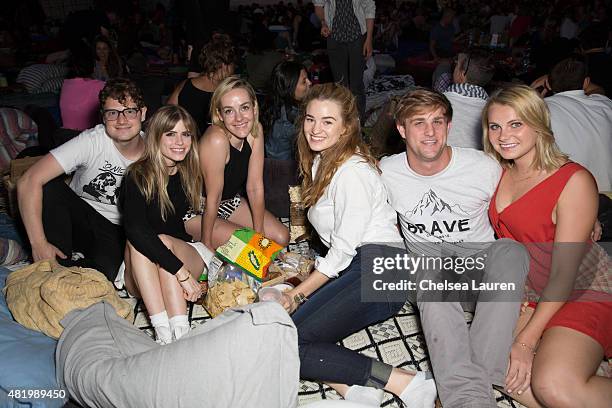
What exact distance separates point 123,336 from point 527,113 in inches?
69.6

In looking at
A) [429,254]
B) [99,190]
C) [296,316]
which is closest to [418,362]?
[429,254]

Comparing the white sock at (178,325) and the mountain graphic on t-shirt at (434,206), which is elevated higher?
the mountain graphic on t-shirt at (434,206)

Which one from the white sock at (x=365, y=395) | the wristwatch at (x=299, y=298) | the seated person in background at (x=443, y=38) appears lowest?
the white sock at (x=365, y=395)

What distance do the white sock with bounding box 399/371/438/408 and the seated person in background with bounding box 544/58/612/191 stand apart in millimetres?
1522

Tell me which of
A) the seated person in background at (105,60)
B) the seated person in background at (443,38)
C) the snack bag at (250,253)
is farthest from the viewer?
the seated person in background at (443,38)

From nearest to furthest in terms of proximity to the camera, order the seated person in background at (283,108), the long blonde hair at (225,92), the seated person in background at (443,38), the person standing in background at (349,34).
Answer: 1. the long blonde hair at (225,92)
2. the seated person in background at (283,108)
3. the person standing in background at (349,34)
4. the seated person in background at (443,38)

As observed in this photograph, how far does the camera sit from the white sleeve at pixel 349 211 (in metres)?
2.13

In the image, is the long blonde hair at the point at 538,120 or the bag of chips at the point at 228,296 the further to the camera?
the bag of chips at the point at 228,296

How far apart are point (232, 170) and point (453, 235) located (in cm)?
131

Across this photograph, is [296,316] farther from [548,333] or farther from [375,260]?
[548,333]

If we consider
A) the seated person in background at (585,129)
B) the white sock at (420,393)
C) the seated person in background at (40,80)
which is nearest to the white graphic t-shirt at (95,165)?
the white sock at (420,393)

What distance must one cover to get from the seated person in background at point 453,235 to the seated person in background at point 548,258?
3.0 inches

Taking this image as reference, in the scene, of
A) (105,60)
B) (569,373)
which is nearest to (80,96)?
(105,60)

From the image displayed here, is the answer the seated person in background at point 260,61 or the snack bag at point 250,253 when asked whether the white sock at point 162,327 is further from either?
the seated person in background at point 260,61
